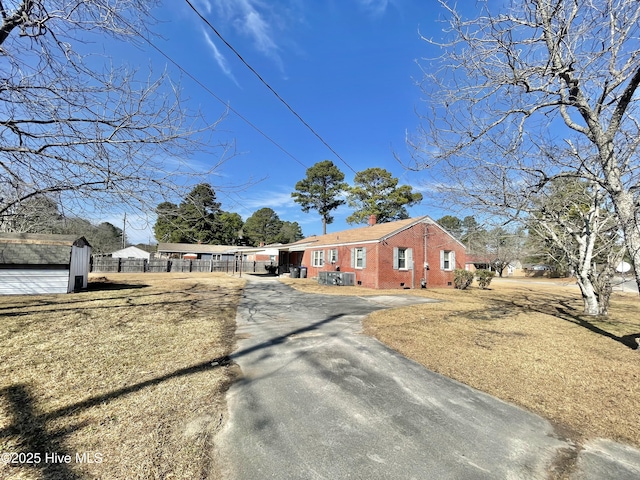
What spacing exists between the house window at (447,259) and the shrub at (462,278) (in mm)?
632

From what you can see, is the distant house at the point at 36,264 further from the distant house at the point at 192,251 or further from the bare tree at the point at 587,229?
the distant house at the point at 192,251

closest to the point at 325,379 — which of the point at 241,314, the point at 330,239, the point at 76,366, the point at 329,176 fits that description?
the point at 76,366

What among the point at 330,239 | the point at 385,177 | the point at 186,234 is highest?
the point at 385,177

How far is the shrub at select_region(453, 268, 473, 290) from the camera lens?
18.7 meters

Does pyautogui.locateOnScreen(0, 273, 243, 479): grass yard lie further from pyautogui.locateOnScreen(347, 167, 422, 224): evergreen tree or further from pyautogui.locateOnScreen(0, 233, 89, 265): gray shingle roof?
pyautogui.locateOnScreen(347, 167, 422, 224): evergreen tree

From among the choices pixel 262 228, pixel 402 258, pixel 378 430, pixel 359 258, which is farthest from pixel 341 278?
pixel 262 228

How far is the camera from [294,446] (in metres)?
2.45

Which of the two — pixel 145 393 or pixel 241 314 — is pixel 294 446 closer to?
pixel 145 393

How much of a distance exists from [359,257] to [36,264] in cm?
1574

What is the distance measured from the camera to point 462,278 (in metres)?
18.8

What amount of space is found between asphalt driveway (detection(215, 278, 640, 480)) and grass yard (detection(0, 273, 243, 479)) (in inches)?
13.8

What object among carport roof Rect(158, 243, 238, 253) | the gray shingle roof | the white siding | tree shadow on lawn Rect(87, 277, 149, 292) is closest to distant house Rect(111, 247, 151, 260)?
carport roof Rect(158, 243, 238, 253)

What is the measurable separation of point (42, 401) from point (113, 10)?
469 centimetres

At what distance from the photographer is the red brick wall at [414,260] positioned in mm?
16844
